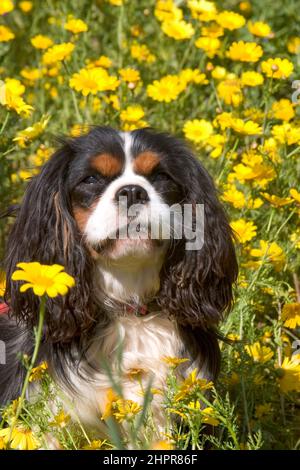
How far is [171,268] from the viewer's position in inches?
128

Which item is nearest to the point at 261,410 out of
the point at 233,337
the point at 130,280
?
the point at 233,337

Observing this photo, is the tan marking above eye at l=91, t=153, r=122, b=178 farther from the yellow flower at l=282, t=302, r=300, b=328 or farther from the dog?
the yellow flower at l=282, t=302, r=300, b=328

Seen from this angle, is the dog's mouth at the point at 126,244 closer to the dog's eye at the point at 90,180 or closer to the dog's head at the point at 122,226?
the dog's head at the point at 122,226

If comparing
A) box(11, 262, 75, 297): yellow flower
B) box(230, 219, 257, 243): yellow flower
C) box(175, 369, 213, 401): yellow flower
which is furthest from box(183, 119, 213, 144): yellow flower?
box(11, 262, 75, 297): yellow flower

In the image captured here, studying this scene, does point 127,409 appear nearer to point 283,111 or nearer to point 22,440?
point 22,440

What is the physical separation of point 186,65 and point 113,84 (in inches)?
51.1

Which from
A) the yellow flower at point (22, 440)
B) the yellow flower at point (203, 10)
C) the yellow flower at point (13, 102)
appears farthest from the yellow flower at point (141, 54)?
the yellow flower at point (22, 440)

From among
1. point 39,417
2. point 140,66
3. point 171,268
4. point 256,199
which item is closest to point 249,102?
point 140,66

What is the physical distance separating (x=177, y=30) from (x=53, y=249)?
2.07 meters

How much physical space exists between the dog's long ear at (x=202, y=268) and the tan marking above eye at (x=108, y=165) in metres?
0.27

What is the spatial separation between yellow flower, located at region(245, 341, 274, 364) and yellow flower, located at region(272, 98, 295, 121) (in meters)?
1.23

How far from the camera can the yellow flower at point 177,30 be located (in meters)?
4.84

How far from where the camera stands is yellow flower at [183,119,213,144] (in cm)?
446
